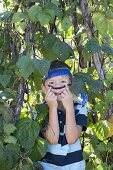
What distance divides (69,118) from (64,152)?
0.16 metres

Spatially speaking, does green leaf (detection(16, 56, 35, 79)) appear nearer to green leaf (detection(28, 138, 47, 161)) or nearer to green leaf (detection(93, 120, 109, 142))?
green leaf (detection(28, 138, 47, 161))

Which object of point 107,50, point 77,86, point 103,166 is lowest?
point 103,166

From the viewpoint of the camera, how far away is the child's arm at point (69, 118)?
1450mm

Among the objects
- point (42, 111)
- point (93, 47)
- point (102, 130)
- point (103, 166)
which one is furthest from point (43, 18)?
point (103, 166)

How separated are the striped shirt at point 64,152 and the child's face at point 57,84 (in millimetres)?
114

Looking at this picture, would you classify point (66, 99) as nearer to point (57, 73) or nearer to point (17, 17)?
point (57, 73)

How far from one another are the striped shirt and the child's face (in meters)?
0.11

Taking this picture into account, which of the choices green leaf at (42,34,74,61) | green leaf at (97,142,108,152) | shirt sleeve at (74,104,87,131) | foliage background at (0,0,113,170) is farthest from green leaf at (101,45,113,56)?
green leaf at (97,142,108,152)

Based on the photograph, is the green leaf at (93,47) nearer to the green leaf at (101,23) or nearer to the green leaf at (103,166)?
the green leaf at (101,23)

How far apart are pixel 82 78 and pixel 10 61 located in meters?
0.28

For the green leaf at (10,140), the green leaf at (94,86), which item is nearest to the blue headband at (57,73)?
the green leaf at (94,86)

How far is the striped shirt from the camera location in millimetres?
1515

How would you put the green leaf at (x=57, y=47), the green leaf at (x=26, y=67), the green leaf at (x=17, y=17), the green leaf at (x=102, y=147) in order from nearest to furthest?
1. the green leaf at (x=26, y=67)
2. the green leaf at (x=17, y=17)
3. the green leaf at (x=57, y=47)
4. the green leaf at (x=102, y=147)

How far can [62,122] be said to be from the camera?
1.54 m
